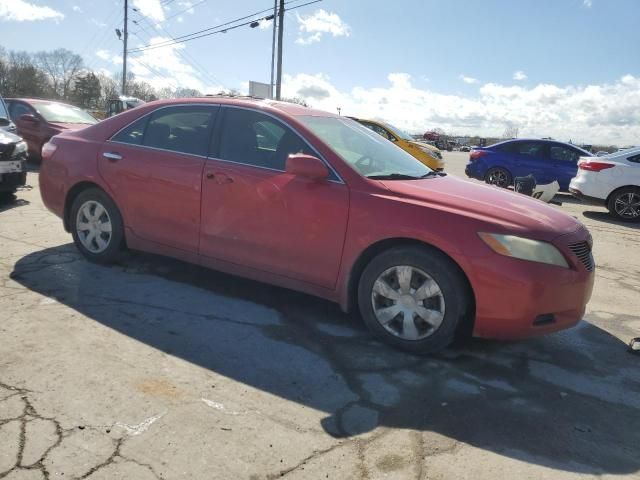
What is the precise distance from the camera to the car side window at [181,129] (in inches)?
168

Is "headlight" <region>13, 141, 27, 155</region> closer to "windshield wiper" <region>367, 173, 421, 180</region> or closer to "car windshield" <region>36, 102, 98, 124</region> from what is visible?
"car windshield" <region>36, 102, 98, 124</region>

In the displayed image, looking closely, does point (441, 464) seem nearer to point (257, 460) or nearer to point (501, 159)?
point (257, 460)

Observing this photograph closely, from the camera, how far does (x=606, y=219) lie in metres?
10.1

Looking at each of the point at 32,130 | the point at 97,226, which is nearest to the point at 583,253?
the point at 97,226

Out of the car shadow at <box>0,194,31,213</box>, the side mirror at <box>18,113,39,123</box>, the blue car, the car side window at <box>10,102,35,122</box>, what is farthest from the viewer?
the blue car

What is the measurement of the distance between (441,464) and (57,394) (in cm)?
198

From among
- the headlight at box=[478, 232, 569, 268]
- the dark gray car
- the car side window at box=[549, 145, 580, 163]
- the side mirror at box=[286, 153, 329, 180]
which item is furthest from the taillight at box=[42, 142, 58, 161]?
the car side window at box=[549, 145, 580, 163]

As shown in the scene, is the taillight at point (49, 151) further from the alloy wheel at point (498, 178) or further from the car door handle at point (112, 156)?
the alloy wheel at point (498, 178)

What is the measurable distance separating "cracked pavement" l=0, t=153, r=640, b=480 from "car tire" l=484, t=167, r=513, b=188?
8.87 meters

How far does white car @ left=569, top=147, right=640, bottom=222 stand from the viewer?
9.78 meters

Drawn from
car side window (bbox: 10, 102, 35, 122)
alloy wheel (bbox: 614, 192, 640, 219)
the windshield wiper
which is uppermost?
car side window (bbox: 10, 102, 35, 122)

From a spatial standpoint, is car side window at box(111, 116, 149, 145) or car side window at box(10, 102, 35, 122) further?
car side window at box(10, 102, 35, 122)

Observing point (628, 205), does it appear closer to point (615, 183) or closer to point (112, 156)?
point (615, 183)

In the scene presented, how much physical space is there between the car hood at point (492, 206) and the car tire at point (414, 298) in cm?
35
